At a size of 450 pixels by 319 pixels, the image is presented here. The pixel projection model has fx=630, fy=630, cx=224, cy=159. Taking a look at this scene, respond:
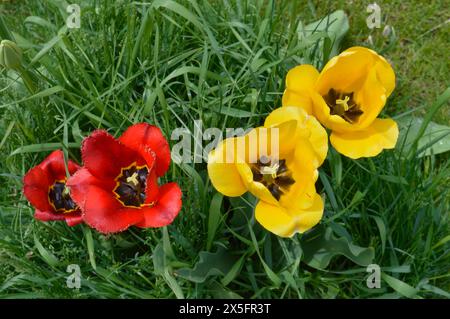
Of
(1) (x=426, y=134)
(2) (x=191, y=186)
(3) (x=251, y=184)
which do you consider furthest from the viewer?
(1) (x=426, y=134)

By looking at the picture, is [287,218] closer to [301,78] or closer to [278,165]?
[278,165]

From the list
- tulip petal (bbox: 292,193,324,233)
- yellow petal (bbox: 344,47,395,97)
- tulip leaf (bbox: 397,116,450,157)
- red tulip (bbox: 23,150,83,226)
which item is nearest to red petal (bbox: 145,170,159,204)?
red tulip (bbox: 23,150,83,226)

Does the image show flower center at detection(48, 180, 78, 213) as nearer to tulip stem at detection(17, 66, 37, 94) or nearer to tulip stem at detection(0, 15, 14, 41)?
tulip stem at detection(17, 66, 37, 94)

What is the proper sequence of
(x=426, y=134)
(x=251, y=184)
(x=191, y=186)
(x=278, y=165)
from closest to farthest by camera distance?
(x=251, y=184) < (x=278, y=165) < (x=191, y=186) < (x=426, y=134)

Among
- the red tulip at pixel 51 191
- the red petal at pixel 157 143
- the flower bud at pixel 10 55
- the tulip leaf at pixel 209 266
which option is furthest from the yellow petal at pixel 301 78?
the flower bud at pixel 10 55

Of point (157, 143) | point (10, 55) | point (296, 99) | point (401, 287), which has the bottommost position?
point (401, 287)

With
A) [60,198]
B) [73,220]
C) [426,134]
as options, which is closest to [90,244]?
[73,220]

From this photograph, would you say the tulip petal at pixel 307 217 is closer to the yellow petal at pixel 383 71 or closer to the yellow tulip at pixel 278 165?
the yellow tulip at pixel 278 165
